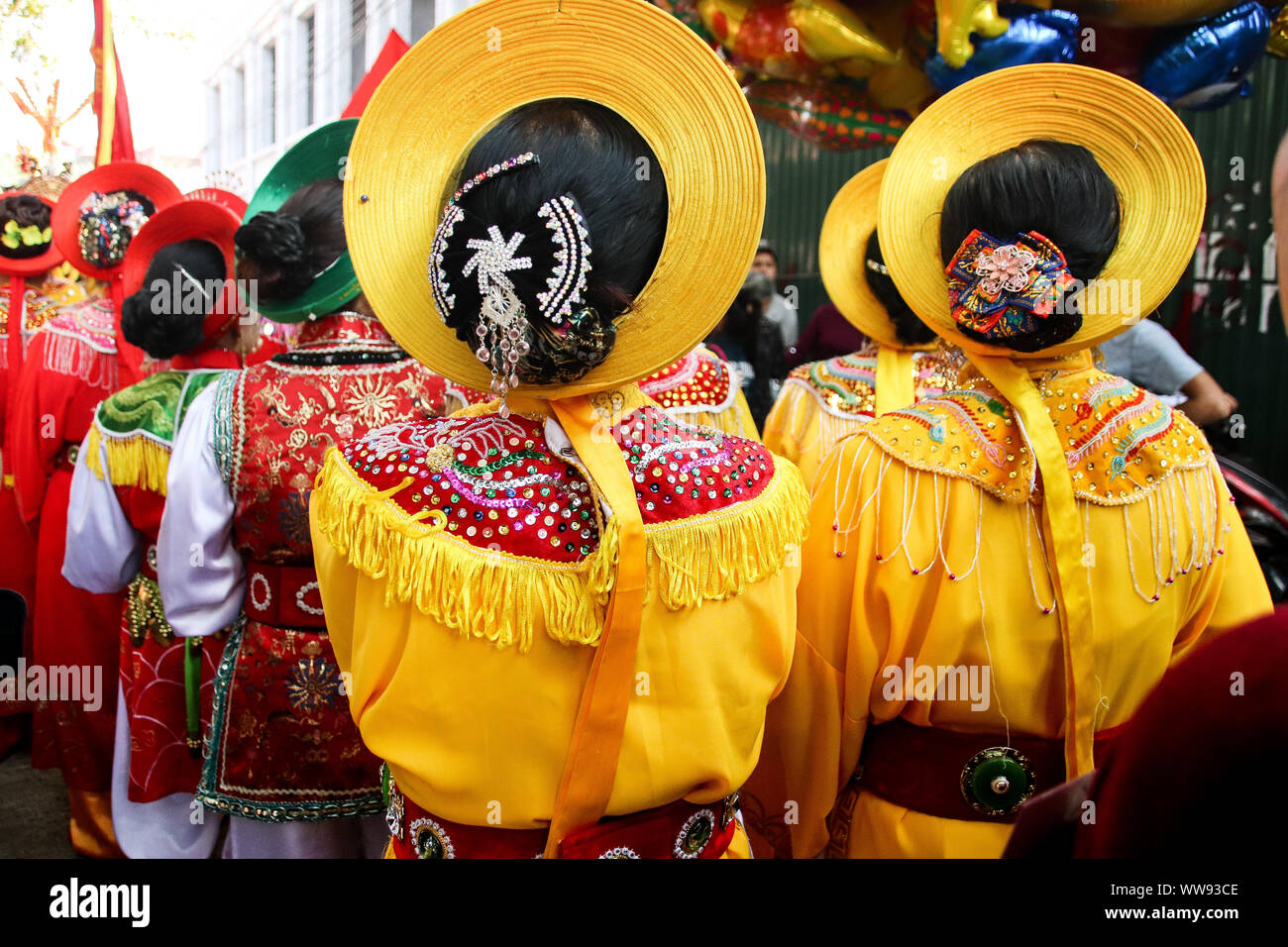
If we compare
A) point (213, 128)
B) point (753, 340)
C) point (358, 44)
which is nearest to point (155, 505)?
point (753, 340)

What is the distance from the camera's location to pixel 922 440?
1644 mm

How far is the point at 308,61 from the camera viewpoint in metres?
14.3

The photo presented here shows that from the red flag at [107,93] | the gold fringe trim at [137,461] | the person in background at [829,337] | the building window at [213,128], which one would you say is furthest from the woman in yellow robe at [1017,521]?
the building window at [213,128]

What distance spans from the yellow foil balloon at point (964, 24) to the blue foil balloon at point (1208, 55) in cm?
57

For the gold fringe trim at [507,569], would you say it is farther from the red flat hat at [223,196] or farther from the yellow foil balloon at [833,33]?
the red flat hat at [223,196]

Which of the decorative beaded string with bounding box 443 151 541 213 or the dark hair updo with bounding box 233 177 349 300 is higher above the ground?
the dark hair updo with bounding box 233 177 349 300

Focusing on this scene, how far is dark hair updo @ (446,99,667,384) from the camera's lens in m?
1.11

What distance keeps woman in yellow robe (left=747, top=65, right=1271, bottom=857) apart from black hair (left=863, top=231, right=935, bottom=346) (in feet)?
4.12

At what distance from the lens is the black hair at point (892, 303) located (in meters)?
3.02

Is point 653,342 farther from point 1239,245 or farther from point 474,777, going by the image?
point 1239,245

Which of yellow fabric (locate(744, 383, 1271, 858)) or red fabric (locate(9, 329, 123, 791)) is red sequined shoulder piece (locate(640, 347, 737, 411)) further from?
red fabric (locate(9, 329, 123, 791))

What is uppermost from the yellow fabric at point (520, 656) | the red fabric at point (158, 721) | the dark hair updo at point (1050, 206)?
the dark hair updo at point (1050, 206)

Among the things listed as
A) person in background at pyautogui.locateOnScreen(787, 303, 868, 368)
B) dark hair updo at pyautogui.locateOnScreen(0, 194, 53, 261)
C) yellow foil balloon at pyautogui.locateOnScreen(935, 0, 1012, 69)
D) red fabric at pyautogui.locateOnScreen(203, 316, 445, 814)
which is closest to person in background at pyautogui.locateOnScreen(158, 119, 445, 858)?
red fabric at pyautogui.locateOnScreen(203, 316, 445, 814)

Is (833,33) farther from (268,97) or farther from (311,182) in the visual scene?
(268,97)
